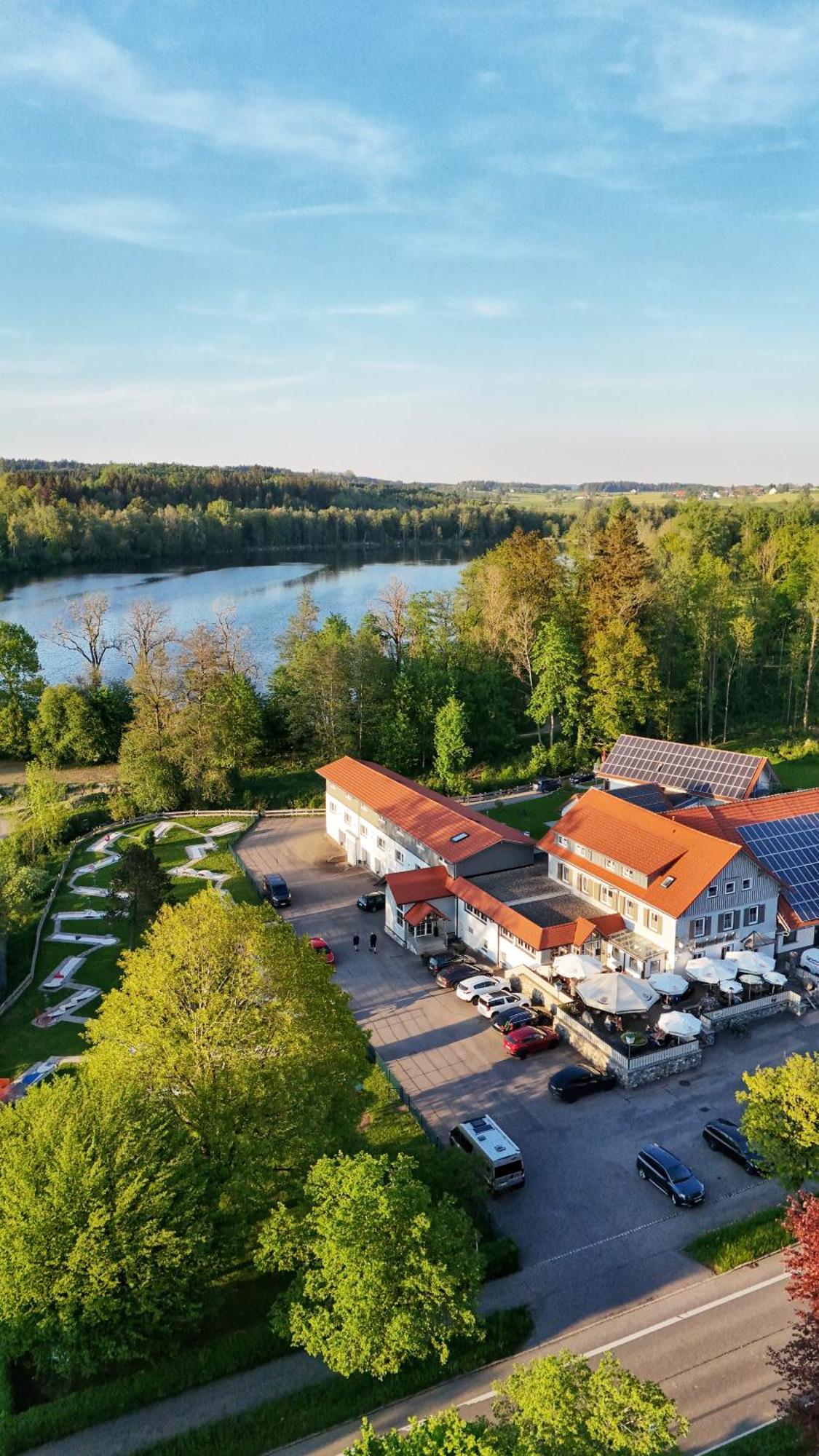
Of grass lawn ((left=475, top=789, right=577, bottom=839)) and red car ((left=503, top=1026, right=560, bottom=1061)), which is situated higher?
grass lawn ((left=475, top=789, right=577, bottom=839))

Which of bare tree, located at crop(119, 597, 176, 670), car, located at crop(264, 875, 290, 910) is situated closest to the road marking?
car, located at crop(264, 875, 290, 910)

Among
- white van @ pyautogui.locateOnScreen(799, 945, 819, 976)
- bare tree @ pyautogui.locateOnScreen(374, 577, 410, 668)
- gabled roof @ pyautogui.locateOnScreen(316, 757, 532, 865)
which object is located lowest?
white van @ pyautogui.locateOnScreen(799, 945, 819, 976)

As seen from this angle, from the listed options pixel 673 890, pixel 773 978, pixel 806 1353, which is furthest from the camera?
pixel 673 890

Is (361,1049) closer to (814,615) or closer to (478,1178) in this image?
(478,1178)

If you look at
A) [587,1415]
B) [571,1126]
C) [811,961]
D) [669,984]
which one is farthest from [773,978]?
[587,1415]

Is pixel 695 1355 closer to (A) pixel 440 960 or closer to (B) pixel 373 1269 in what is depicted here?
(B) pixel 373 1269

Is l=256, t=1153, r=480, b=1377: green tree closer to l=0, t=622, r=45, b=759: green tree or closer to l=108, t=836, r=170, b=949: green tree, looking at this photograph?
l=108, t=836, r=170, b=949: green tree

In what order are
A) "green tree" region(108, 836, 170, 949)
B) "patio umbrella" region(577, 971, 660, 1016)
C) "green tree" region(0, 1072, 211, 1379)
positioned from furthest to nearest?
1. "green tree" region(108, 836, 170, 949)
2. "patio umbrella" region(577, 971, 660, 1016)
3. "green tree" region(0, 1072, 211, 1379)
